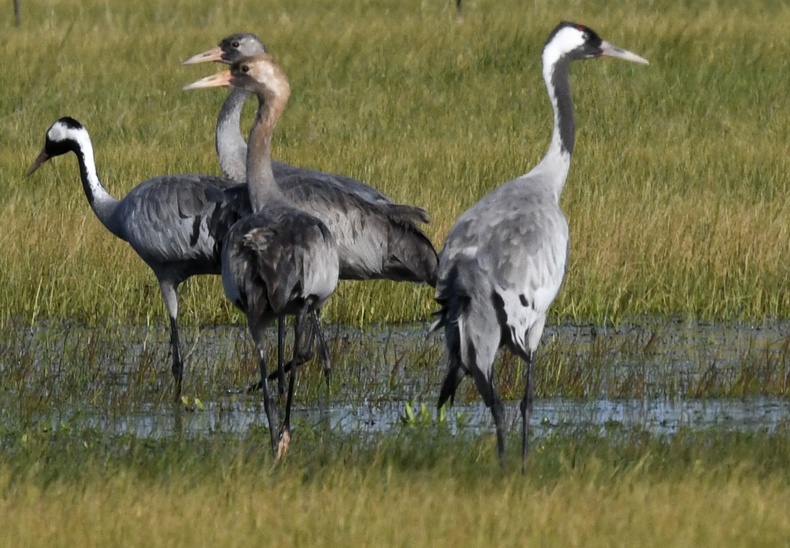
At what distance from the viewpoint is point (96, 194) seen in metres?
9.02

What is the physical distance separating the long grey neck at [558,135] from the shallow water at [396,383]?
3.18 ft

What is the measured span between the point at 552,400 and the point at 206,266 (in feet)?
7.70

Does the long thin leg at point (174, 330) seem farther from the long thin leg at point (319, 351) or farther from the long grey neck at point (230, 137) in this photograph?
the long grey neck at point (230, 137)

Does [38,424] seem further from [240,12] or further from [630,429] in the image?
[240,12]

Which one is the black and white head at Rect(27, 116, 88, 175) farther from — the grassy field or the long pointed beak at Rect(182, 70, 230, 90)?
the long pointed beak at Rect(182, 70, 230, 90)

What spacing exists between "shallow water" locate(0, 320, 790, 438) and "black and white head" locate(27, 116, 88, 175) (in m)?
1.36

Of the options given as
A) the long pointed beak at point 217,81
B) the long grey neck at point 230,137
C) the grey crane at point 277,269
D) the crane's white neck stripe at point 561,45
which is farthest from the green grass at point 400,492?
the long grey neck at point 230,137

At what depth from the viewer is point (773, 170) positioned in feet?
41.3

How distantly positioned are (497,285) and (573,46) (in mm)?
1965

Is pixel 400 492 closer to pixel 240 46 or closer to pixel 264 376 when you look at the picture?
pixel 264 376

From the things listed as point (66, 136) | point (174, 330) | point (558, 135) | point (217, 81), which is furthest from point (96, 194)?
point (558, 135)

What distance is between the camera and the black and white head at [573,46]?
715 centimetres

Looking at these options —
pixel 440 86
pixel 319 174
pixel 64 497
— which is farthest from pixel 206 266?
pixel 440 86

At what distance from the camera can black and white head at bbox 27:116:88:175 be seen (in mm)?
9305
